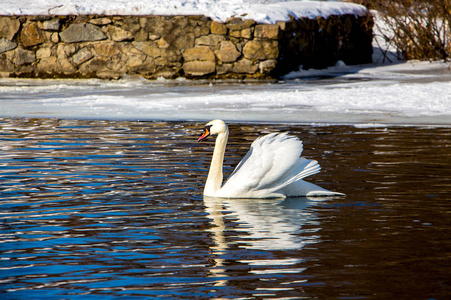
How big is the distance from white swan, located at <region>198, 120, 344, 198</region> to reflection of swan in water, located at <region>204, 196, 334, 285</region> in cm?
7

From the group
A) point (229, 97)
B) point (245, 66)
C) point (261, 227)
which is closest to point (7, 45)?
point (245, 66)

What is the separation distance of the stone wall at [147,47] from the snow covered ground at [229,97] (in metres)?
0.32

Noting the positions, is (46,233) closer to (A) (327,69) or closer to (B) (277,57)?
(B) (277,57)

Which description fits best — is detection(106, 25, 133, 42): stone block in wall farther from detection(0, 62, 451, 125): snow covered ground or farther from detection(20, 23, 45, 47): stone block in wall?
detection(20, 23, 45, 47): stone block in wall

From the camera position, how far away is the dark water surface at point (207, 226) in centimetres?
404

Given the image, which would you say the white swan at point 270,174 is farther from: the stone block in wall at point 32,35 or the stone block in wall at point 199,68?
the stone block in wall at point 32,35

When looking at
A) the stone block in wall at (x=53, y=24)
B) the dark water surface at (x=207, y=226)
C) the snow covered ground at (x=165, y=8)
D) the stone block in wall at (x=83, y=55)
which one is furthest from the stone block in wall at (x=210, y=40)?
the dark water surface at (x=207, y=226)

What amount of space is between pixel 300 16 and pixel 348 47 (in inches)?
173

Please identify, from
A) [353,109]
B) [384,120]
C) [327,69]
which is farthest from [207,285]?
[327,69]

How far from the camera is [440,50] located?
21.1m

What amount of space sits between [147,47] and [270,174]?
465 inches

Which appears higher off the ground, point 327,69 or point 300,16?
point 300,16

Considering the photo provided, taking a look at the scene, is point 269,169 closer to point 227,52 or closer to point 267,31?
point 267,31

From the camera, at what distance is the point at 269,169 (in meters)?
6.38
